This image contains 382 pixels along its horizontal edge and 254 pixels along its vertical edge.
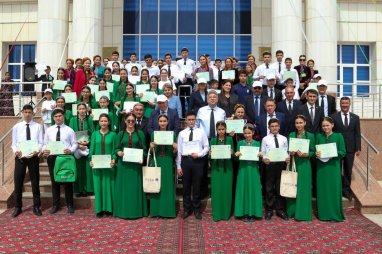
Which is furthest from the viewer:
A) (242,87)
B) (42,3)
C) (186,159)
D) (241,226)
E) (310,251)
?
(42,3)

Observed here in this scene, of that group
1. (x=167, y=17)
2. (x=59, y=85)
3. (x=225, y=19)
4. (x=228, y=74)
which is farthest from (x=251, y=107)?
(x=167, y=17)

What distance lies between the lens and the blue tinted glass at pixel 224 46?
68.9 feet

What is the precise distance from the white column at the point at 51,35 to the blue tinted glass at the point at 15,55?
12.8 feet

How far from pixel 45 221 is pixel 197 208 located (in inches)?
113

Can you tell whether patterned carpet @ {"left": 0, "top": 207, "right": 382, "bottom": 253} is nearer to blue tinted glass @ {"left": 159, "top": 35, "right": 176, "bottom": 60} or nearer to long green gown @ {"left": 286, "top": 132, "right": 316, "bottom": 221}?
long green gown @ {"left": 286, "top": 132, "right": 316, "bottom": 221}

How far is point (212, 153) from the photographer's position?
8062 mm

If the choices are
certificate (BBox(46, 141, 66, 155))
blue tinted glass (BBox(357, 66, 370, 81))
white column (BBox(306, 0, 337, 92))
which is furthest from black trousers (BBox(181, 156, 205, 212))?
blue tinted glass (BBox(357, 66, 370, 81))

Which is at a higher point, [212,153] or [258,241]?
[212,153]

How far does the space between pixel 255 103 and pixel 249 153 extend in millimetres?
1733

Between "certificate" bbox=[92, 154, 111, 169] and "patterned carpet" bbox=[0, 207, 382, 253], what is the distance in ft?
3.34

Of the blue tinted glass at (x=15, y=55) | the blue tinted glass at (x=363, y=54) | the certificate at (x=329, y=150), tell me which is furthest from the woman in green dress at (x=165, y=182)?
the blue tinted glass at (x=15, y=55)

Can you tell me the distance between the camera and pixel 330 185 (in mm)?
8234

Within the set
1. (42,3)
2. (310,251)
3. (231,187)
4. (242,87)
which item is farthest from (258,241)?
(42,3)

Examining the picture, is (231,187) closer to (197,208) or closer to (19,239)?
(197,208)
